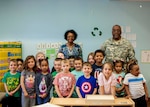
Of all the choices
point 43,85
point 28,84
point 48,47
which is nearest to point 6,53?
point 48,47

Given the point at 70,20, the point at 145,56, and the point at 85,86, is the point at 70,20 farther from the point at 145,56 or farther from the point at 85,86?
the point at 85,86

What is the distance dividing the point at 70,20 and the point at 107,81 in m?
2.32

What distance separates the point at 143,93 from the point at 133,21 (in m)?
2.19

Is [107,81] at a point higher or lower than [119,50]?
lower

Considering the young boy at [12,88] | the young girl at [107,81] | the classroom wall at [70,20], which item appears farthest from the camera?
the classroom wall at [70,20]

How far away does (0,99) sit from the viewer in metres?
3.98

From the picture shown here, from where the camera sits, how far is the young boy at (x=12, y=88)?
12.9 feet

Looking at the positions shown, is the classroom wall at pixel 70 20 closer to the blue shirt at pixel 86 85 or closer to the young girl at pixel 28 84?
the young girl at pixel 28 84

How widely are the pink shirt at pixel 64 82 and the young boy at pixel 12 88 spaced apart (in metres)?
0.74

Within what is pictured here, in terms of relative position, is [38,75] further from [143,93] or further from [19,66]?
[143,93]

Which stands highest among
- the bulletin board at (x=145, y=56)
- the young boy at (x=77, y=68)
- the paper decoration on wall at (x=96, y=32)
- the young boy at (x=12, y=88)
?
the paper decoration on wall at (x=96, y=32)

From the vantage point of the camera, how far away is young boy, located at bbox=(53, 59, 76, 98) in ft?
11.7

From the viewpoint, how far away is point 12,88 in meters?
3.95

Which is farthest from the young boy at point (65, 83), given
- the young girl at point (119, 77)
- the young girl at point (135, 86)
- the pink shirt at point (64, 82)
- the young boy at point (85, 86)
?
the young girl at point (135, 86)
